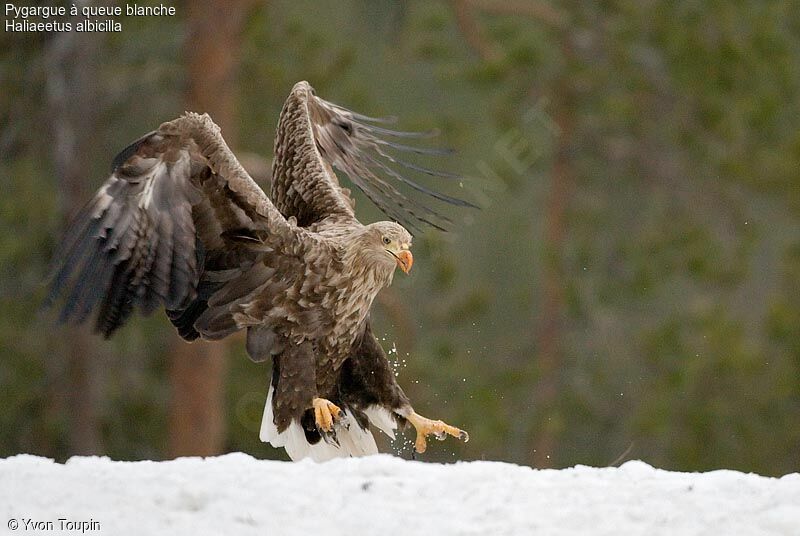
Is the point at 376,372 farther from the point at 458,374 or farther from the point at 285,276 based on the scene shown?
the point at 458,374

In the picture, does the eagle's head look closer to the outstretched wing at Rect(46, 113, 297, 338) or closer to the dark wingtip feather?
the outstretched wing at Rect(46, 113, 297, 338)

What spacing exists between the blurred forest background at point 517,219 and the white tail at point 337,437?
5.79 m

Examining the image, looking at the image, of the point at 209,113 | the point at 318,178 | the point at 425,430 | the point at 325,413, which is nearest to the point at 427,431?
the point at 425,430

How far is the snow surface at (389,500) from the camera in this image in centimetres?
424

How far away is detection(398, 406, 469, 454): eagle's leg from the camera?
20.1 feet

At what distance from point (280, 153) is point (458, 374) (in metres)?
7.54

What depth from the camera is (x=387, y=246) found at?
604 cm

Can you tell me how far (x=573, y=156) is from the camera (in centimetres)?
1650

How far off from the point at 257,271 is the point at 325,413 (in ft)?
2.40

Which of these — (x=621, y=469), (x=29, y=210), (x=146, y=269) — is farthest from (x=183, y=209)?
(x=29, y=210)

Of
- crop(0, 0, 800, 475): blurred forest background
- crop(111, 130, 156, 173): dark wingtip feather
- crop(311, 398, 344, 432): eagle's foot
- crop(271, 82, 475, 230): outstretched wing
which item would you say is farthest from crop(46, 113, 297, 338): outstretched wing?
crop(0, 0, 800, 475): blurred forest background

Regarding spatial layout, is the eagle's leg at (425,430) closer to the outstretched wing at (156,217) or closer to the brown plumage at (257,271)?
the brown plumage at (257,271)

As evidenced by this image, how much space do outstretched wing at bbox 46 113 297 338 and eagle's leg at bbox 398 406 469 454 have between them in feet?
3.94

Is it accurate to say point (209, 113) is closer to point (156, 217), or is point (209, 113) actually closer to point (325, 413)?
point (156, 217)
